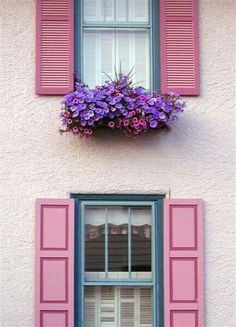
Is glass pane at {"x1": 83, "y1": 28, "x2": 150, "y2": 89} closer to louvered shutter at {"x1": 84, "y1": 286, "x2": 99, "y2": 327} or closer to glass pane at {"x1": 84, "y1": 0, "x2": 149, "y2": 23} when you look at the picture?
glass pane at {"x1": 84, "y1": 0, "x2": 149, "y2": 23}

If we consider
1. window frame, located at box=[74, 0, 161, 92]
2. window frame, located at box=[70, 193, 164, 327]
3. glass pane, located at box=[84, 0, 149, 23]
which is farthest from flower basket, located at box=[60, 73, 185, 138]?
glass pane, located at box=[84, 0, 149, 23]

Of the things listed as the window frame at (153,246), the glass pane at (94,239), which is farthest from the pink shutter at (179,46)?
the glass pane at (94,239)

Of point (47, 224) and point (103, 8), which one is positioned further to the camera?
point (103, 8)

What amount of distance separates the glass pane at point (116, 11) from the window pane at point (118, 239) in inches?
82.0

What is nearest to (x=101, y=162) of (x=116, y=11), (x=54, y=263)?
(x=54, y=263)

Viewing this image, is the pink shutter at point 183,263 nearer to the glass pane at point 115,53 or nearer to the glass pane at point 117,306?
the glass pane at point 117,306

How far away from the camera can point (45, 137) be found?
1087 cm

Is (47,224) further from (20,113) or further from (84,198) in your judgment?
(20,113)

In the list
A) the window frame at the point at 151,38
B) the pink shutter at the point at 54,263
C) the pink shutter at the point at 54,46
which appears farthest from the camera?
the window frame at the point at 151,38

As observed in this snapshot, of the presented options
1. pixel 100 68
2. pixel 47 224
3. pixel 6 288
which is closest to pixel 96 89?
pixel 100 68

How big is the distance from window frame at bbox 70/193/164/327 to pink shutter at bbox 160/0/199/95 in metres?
1.20

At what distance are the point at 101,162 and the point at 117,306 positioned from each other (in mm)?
1504

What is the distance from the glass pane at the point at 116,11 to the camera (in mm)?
11297

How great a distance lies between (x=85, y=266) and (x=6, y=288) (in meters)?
0.84
